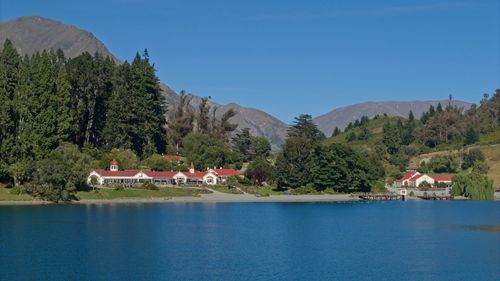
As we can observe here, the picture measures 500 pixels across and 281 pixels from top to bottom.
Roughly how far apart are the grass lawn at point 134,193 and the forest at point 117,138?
8.58 ft

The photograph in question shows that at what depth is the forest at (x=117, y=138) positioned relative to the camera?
360 feet

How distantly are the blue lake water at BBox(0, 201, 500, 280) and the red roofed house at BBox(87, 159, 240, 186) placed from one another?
24.5 m

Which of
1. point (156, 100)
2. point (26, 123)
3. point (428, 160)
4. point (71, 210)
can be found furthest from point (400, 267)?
point (428, 160)

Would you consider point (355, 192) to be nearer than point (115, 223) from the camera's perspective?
No

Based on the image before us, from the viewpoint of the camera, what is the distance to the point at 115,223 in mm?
81750

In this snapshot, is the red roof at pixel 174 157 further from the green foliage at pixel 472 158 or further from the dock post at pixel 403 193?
the green foliage at pixel 472 158

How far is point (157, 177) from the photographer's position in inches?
5349

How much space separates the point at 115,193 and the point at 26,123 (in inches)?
750

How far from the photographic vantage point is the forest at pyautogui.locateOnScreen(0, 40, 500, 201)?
110m

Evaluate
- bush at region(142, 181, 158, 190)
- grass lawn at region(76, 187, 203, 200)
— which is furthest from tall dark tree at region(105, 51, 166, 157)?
grass lawn at region(76, 187, 203, 200)

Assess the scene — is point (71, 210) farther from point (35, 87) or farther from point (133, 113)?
point (133, 113)

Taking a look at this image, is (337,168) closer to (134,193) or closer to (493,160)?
(134,193)

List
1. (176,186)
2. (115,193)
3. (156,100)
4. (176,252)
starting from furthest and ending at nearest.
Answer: (156,100) → (176,186) → (115,193) → (176,252)

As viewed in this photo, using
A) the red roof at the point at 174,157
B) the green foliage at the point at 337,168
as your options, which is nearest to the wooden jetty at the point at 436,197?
the green foliage at the point at 337,168
